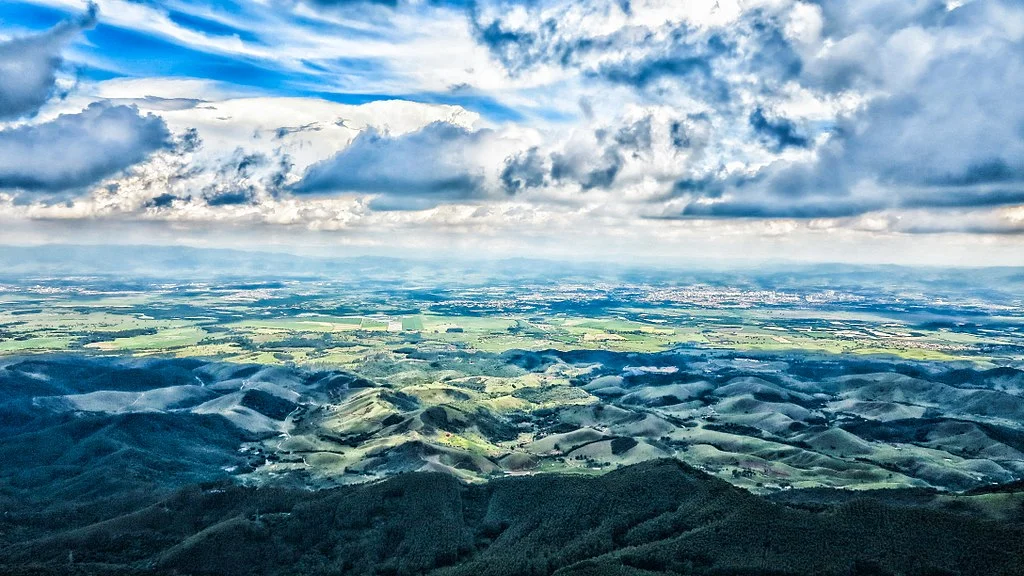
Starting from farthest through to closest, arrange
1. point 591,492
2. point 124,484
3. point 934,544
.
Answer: point 124,484 < point 591,492 < point 934,544

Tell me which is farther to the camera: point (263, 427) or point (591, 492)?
point (263, 427)

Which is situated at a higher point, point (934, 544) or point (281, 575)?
point (934, 544)

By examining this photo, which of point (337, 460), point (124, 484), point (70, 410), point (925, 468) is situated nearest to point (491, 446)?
point (337, 460)

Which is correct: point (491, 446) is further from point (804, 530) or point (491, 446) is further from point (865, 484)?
point (804, 530)

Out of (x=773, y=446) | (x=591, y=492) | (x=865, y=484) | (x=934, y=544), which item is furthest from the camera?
(x=773, y=446)

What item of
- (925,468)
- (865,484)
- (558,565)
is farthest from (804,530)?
(925,468)

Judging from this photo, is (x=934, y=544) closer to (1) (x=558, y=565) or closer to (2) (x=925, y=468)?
(1) (x=558, y=565)
